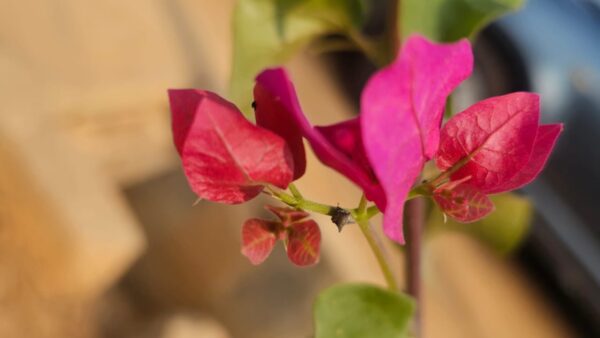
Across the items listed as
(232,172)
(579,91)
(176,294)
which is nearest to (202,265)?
(176,294)

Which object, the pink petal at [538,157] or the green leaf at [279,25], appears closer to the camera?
the pink petal at [538,157]

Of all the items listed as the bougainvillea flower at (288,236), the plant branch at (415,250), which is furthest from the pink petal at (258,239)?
the plant branch at (415,250)

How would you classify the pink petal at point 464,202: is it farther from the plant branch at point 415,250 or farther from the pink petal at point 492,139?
the plant branch at point 415,250

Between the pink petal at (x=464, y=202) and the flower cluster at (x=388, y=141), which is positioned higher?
the flower cluster at (x=388, y=141)

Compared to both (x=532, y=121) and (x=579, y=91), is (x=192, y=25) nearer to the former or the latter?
(x=579, y=91)

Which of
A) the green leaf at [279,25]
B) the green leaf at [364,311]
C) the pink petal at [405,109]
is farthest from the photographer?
the green leaf at [279,25]

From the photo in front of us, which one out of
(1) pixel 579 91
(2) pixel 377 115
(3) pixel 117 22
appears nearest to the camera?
(2) pixel 377 115

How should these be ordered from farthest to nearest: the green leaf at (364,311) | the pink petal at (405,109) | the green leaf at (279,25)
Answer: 1. the green leaf at (279,25)
2. the green leaf at (364,311)
3. the pink petal at (405,109)
